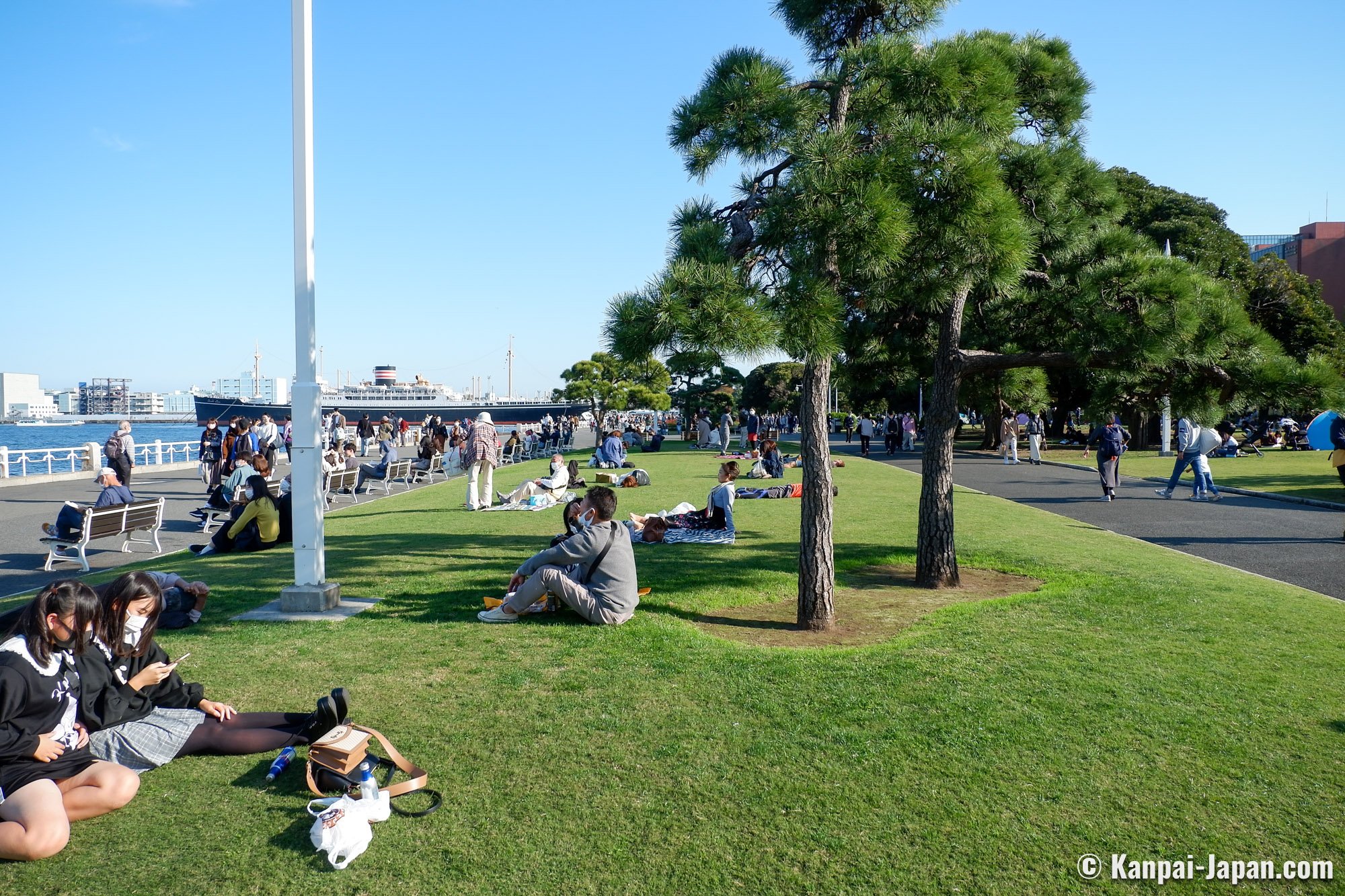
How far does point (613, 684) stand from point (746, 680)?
0.83 metres

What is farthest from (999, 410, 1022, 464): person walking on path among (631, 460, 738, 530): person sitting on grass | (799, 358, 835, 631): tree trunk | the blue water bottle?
the blue water bottle

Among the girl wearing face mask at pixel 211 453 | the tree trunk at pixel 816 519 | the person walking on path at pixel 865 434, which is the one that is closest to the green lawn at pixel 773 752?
the tree trunk at pixel 816 519

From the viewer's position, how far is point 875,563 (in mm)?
9750

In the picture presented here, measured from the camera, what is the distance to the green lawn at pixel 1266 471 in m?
17.9

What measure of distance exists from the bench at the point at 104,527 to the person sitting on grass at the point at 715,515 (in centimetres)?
625

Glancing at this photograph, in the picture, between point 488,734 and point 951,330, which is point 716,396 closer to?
point 951,330

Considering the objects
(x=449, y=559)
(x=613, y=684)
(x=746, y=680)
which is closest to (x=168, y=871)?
(x=613, y=684)

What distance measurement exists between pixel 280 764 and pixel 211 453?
58.4ft

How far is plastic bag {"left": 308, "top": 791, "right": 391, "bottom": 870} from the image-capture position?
3.27m

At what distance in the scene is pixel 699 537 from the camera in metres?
11.2

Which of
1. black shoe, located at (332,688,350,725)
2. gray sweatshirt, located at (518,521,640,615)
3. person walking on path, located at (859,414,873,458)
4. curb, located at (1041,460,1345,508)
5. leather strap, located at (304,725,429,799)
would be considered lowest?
leather strap, located at (304,725,429,799)

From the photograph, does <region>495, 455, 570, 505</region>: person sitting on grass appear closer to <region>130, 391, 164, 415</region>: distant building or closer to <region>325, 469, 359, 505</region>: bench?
<region>325, 469, 359, 505</region>: bench

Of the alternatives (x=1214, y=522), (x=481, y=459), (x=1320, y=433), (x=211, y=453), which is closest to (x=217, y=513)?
(x=481, y=459)

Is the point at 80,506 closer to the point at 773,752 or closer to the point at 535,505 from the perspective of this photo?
the point at 535,505
